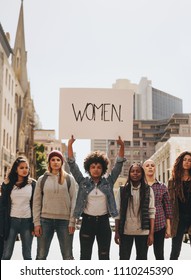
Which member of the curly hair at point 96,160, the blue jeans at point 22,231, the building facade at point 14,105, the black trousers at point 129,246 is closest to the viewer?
the black trousers at point 129,246

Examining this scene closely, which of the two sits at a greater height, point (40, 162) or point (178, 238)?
point (40, 162)

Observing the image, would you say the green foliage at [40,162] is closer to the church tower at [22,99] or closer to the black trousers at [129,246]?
the church tower at [22,99]

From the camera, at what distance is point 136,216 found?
6477 millimetres

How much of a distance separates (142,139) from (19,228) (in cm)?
12844

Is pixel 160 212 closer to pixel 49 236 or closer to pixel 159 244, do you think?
pixel 159 244

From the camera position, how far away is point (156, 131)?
137750mm

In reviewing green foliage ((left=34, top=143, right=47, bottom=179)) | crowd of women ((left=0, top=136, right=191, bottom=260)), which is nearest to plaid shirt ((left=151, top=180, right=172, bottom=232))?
crowd of women ((left=0, top=136, right=191, bottom=260))

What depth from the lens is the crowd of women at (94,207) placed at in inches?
250

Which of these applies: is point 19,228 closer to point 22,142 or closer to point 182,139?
point 22,142

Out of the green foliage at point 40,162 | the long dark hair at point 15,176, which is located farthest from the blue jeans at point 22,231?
the green foliage at point 40,162

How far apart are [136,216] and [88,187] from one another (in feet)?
2.68

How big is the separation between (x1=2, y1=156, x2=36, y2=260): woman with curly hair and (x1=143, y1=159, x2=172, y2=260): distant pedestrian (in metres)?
1.89

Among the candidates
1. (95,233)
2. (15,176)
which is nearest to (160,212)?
(95,233)
